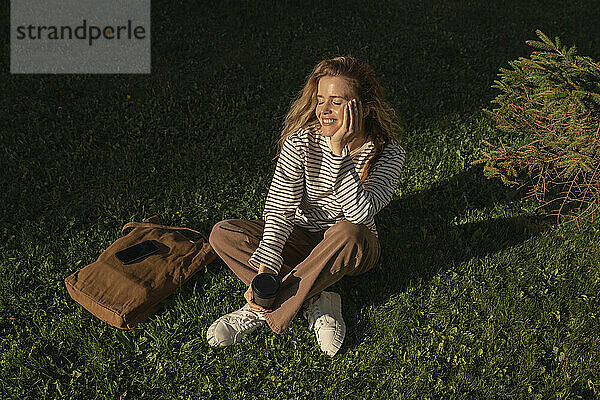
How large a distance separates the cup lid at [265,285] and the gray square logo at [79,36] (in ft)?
12.4

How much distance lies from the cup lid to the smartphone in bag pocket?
91 centimetres

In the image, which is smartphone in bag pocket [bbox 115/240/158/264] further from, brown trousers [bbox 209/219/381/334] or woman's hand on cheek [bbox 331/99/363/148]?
woman's hand on cheek [bbox 331/99/363/148]

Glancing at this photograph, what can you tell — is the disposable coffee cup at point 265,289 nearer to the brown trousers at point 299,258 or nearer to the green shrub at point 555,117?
the brown trousers at point 299,258

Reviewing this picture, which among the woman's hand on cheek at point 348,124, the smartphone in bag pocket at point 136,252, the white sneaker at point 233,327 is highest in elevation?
the woman's hand on cheek at point 348,124

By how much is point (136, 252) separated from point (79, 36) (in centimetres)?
416

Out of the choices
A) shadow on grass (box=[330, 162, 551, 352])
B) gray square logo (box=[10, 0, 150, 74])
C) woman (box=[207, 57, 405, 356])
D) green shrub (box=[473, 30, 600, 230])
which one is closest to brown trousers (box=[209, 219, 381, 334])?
woman (box=[207, 57, 405, 356])

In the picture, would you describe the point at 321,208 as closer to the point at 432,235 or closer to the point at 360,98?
the point at 360,98

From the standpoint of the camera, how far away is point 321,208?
365cm

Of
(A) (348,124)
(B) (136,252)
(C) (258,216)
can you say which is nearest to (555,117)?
(A) (348,124)

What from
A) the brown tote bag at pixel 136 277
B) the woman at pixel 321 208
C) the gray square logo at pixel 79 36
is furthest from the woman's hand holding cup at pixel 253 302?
the gray square logo at pixel 79 36

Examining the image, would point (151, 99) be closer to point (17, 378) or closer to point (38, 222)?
point (38, 222)

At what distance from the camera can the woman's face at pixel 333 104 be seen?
324cm

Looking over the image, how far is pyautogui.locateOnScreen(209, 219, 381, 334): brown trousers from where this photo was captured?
10.7ft

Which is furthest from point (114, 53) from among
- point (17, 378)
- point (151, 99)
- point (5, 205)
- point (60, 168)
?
point (17, 378)
